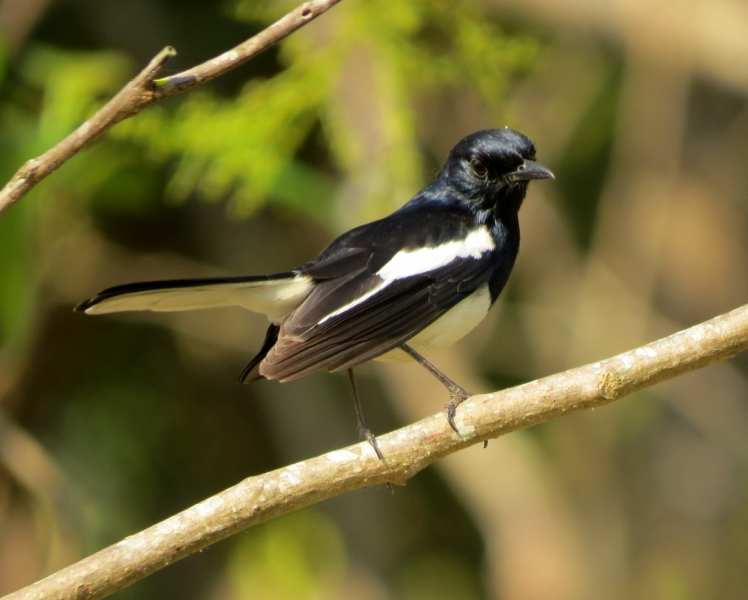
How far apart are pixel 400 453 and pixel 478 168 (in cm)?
135

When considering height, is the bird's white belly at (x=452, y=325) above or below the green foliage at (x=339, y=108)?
below

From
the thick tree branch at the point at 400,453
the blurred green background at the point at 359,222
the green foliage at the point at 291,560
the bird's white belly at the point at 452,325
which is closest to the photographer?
the thick tree branch at the point at 400,453

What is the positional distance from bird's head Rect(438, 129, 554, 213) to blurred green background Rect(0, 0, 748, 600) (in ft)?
1.83

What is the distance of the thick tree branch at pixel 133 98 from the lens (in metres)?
1.68

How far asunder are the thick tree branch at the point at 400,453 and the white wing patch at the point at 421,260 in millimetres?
638

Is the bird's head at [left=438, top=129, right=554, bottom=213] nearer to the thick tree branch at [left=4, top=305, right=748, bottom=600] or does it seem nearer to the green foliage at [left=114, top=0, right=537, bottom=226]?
the green foliage at [left=114, top=0, right=537, bottom=226]

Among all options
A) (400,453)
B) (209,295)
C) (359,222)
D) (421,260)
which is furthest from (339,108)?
(400,453)

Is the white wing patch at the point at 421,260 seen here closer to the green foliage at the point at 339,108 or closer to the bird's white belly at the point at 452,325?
the bird's white belly at the point at 452,325

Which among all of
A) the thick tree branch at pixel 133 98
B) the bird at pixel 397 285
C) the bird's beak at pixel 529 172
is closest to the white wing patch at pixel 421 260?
the bird at pixel 397 285

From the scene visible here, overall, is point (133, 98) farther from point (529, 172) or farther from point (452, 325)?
point (529, 172)

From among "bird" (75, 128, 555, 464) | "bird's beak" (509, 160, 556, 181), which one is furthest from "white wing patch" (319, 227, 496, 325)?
"bird's beak" (509, 160, 556, 181)

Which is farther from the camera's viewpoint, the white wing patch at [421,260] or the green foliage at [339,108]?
the green foliage at [339,108]

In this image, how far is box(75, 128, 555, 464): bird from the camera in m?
2.67

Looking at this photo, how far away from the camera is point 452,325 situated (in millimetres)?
3000
